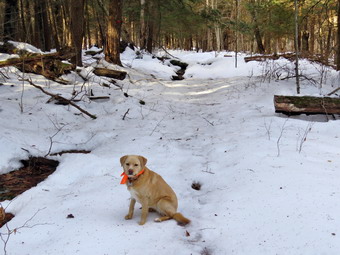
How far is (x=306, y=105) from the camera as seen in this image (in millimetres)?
7523

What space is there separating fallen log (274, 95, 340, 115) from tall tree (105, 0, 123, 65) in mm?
8364

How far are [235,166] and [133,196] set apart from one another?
218 cm

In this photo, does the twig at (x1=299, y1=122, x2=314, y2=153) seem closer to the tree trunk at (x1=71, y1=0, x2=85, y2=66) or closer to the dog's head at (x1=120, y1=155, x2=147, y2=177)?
the dog's head at (x1=120, y1=155, x2=147, y2=177)

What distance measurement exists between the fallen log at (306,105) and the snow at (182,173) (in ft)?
0.98

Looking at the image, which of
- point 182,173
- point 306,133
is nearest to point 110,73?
point 182,173

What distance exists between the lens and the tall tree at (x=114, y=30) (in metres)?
13.1

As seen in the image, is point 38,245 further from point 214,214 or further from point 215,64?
point 215,64

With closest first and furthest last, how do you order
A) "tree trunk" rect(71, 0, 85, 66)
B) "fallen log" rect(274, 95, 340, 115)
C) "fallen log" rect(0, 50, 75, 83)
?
"fallen log" rect(274, 95, 340, 115) < "fallen log" rect(0, 50, 75, 83) < "tree trunk" rect(71, 0, 85, 66)

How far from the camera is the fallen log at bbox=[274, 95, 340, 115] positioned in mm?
7422

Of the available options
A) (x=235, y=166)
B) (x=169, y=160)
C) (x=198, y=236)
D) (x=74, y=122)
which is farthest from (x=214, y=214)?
(x=74, y=122)

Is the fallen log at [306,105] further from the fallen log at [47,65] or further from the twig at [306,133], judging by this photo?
the fallen log at [47,65]

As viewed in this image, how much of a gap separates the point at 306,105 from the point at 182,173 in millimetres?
4183

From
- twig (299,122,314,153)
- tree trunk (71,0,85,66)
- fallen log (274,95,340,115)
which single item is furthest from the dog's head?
tree trunk (71,0,85,66)

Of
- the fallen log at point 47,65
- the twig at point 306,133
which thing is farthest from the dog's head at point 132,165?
the fallen log at point 47,65
